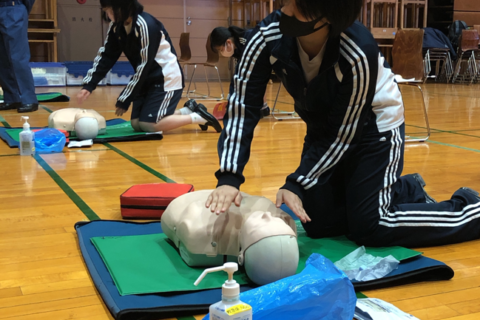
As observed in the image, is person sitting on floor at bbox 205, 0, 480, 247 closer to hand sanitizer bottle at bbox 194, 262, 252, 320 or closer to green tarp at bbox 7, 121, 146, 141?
hand sanitizer bottle at bbox 194, 262, 252, 320

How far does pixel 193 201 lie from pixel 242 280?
32 centimetres

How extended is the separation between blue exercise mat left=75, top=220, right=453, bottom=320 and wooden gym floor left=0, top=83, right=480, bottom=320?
0.03m

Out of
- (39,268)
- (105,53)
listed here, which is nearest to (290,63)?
(39,268)

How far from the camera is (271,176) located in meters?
2.61

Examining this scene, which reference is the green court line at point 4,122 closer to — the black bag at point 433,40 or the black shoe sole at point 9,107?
the black shoe sole at point 9,107

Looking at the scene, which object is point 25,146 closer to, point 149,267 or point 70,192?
point 70,192

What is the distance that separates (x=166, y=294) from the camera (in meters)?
1.31

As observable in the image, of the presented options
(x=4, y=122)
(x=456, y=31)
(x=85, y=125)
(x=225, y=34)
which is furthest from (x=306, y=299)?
(x=456, y=31)

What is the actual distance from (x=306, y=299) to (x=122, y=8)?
2776mm

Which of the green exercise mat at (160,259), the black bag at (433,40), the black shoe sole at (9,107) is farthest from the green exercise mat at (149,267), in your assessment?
the black bag at (433,40)

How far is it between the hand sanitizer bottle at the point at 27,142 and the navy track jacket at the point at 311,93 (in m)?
1.87

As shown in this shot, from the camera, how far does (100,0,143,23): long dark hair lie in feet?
11.2

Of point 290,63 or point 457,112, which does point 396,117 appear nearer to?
point 290,63

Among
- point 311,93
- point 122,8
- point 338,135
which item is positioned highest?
point 122,8
